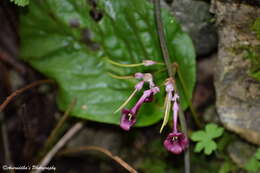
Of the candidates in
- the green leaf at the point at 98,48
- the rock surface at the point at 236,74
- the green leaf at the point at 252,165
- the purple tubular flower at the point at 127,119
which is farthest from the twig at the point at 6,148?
the green leaf at the point at 252,165

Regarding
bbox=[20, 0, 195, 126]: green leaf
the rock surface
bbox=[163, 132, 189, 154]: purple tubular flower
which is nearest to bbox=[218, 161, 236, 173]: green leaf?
the rock surface

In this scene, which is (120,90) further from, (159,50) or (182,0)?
(182,0)

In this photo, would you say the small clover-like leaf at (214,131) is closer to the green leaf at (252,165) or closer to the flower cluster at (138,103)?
the green leaf at (252,165)

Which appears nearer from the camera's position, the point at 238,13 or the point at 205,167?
the point at 238,13

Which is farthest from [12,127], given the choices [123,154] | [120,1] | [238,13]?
[238,13]

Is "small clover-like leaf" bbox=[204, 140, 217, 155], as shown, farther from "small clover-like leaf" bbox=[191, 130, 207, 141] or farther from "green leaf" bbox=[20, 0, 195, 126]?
"green leaf" bbox=[20, 0, 195, 126]

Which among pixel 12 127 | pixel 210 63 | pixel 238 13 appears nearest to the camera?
pixel 238 13

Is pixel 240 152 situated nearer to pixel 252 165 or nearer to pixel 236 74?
pixel 252 165
